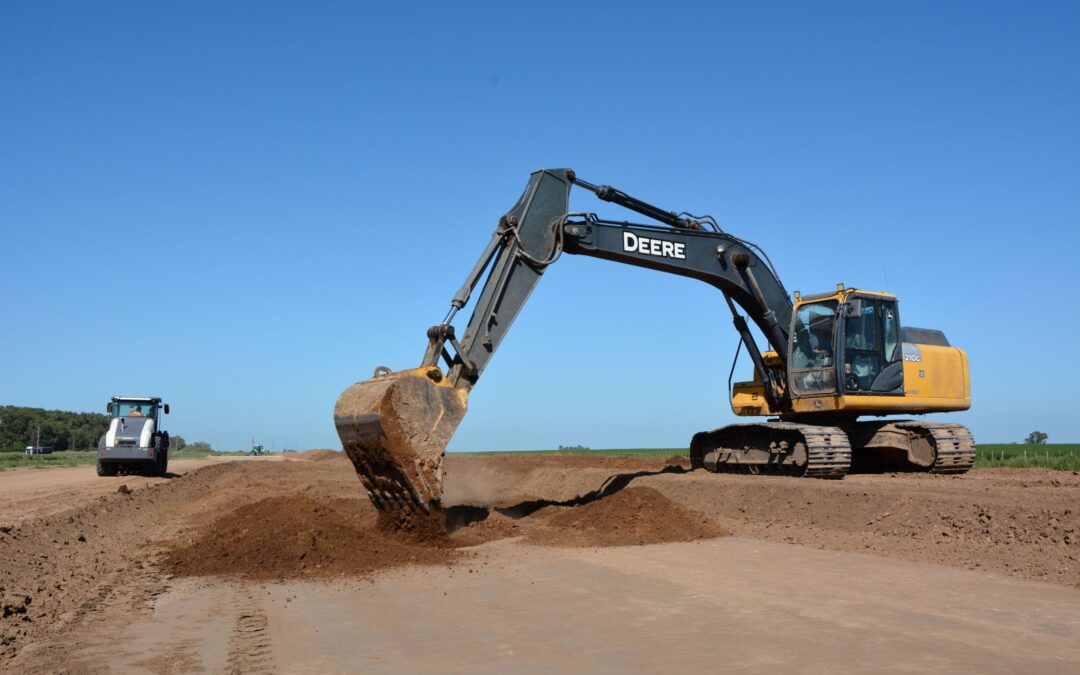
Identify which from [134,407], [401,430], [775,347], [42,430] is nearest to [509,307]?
[401,430]

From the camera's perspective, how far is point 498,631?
6.86m

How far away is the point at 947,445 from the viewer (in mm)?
16125

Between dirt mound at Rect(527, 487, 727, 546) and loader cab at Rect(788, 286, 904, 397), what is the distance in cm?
370

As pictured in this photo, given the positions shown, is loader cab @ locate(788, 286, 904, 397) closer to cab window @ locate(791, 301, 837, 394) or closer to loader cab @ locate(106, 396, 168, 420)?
cab window @ locate(791, 301, 837, 394)

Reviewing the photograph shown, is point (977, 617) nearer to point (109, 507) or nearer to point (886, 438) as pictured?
point (886, 438)

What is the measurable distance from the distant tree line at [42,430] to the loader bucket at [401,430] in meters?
106

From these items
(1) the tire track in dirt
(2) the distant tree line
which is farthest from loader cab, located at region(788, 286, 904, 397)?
(2) the distant tree line

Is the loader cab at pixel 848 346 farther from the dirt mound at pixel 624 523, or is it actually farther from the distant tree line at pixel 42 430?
the distant tree line at pixel 42 430

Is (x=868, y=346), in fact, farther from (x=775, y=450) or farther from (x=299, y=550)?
(x=299, y=550)

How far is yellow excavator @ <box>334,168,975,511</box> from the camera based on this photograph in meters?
13.2

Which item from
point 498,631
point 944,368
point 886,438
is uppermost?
point 944,368

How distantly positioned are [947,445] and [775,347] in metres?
3.47

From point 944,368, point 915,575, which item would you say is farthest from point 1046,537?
point 944,368

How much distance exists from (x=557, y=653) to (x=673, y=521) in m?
7.52
